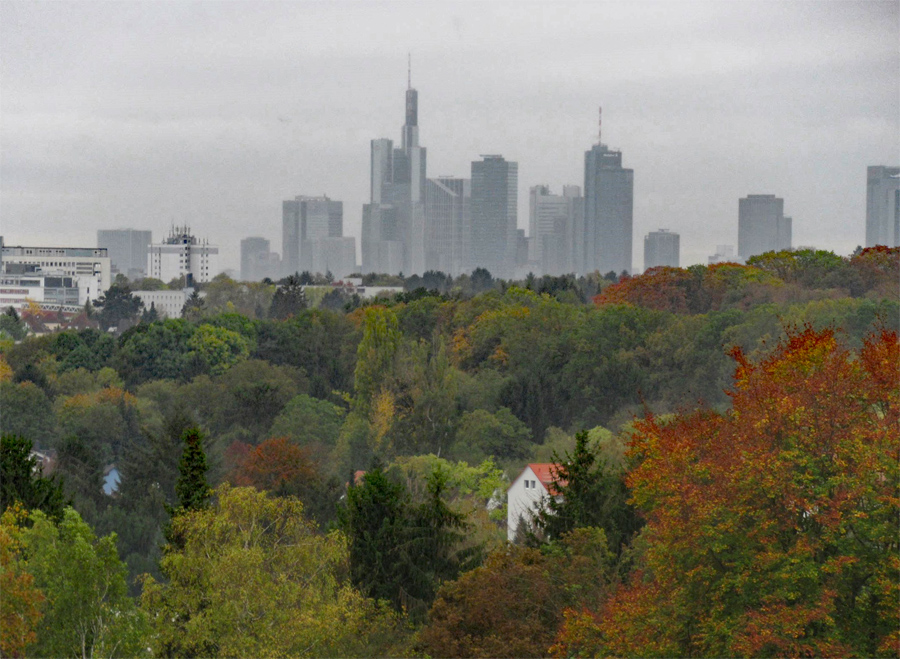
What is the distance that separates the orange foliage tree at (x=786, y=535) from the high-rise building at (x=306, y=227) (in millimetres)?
67701

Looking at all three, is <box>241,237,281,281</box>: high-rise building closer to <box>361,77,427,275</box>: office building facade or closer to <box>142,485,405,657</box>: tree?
<box>361,77,427,275</box>: office building facade

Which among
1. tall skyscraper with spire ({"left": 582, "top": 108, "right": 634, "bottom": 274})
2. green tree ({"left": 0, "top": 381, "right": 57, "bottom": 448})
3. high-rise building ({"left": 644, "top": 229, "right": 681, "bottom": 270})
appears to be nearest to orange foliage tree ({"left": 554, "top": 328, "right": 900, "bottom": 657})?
green tree ({"left": 0, "top": 381, "right": 57, "bottom": 448})

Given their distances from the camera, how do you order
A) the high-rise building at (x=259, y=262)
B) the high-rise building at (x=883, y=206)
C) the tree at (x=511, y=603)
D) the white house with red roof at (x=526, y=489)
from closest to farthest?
the tree at (x=511, y=603) → the white house with red roof at (x=526, y=489) → the high-rise building at (x=883, y=206) → the high-rise building at (x=259, y=262)

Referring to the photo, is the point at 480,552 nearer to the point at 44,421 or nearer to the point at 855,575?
the point at 855,575

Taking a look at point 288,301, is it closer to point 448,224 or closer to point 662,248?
point 448,224

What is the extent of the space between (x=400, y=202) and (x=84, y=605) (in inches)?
2324

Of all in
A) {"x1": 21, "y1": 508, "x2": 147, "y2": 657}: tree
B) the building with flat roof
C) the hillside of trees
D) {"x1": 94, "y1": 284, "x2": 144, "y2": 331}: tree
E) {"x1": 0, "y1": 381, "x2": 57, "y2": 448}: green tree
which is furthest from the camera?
the building with flat roof

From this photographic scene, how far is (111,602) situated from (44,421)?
28.5 m

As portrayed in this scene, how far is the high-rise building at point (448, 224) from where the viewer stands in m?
65.9

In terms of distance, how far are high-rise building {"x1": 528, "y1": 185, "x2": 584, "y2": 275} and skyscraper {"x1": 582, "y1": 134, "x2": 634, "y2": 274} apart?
2.91 ft

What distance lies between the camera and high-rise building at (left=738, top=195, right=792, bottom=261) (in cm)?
4838

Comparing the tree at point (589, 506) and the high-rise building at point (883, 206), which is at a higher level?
the high-rise building at point (883, 206)

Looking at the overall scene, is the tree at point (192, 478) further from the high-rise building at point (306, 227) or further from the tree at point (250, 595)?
the high-rise building at point (306, 227)

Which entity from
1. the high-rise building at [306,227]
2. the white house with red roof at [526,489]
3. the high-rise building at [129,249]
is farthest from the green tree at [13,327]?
the high-rise building at [129,249]
